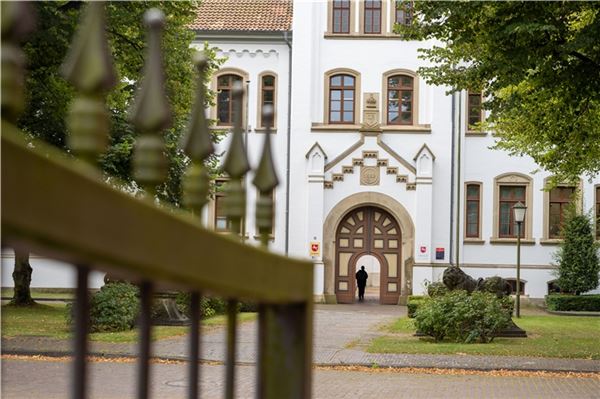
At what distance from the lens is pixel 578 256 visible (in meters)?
32.0

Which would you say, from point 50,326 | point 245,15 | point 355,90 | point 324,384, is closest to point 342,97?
point 355,90

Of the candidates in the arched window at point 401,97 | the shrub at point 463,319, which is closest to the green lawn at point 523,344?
the shrub at point 463,319

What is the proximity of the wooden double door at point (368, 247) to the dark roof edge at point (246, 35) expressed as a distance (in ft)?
22.4

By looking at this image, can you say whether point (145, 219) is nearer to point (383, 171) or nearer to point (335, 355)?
point (335, 355)

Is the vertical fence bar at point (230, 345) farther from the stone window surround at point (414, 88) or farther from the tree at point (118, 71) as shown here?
the stone window surround at point (414, 88)

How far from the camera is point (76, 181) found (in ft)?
3.59

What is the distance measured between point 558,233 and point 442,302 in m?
15.8

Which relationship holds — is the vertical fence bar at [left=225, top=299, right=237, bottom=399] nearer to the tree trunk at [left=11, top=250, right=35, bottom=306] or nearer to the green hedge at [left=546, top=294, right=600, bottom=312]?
the tree trunk at [left=11, top=250, right=35, bottom=306]

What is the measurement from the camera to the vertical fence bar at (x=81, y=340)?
1203 millimetres

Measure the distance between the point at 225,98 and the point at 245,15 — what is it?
3.55m

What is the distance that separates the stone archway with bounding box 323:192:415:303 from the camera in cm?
3262

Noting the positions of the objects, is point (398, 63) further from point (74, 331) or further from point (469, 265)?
point (74, 331)

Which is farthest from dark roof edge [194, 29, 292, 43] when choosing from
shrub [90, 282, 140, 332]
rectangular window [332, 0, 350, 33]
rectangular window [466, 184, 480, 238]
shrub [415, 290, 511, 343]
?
shrub [415, 290, 511, 343]

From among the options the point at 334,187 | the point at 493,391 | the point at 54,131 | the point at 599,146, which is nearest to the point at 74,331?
the point at 493,391
